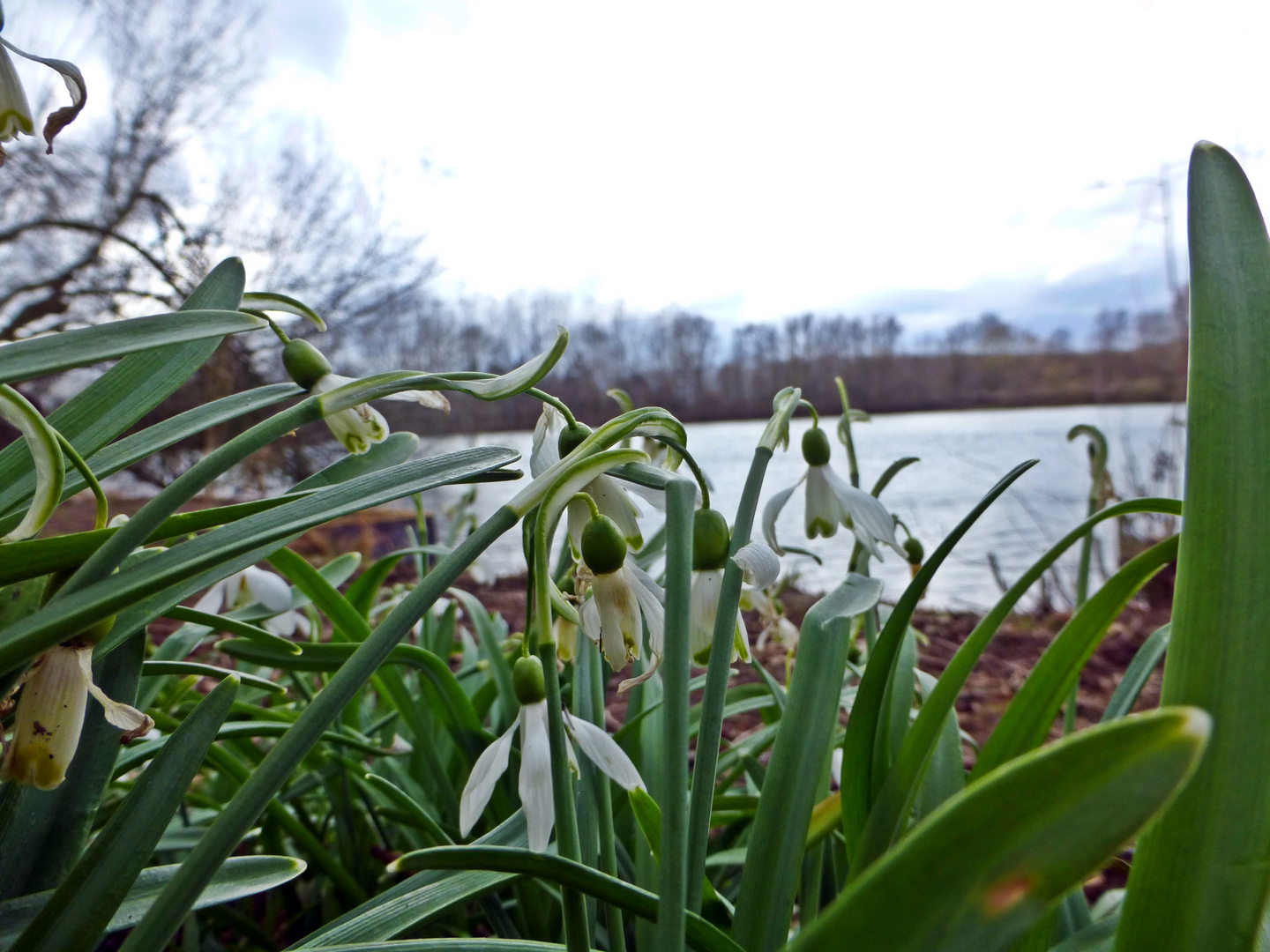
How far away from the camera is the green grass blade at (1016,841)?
0.17 metres

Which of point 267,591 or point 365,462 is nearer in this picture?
point 365,462

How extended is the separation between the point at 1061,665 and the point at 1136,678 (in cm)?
27

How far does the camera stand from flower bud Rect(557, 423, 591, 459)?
41cm

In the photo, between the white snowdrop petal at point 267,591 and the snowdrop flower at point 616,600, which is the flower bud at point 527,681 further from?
the white snowdrop petal at point 267,591

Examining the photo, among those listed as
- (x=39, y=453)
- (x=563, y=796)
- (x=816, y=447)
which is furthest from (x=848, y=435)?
(x=39, y=453)

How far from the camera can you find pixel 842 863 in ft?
2.27

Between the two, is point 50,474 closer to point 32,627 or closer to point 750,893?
point 32,627

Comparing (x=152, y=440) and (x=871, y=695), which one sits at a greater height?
(x=152, y=440)

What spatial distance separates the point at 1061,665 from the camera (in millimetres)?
505

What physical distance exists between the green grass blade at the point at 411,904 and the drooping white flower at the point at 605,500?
183 millimetres

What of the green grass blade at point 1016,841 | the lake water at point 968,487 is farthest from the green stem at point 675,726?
the lake water at point 968,487

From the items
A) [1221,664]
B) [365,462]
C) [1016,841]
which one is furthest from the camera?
[365,462]

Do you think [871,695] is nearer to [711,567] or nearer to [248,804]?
[711,567]

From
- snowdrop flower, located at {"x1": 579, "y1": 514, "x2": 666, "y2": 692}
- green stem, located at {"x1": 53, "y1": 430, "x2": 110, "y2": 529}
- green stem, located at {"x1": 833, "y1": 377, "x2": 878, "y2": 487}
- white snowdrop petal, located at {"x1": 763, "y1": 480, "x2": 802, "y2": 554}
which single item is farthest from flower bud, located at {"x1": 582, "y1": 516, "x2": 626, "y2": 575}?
green stem, located at {"x1": 833, "y1": 377, "x2": 878, "y2": 487}
